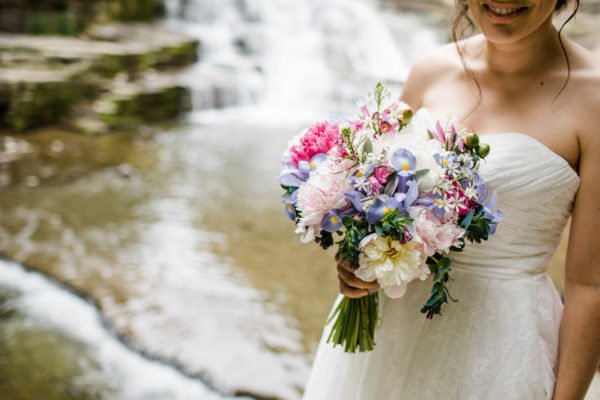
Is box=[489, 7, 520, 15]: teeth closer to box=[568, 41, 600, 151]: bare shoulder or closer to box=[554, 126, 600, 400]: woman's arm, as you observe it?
box=[568, 41, 600, 151]: bare shoulder

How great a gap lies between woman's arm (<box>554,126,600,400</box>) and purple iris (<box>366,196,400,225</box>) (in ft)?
1.58

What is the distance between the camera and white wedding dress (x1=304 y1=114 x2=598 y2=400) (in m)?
1.34

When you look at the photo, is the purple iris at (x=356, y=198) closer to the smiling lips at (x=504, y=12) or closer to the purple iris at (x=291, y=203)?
the purple iris at (x=291, y=203)

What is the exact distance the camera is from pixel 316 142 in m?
1.33

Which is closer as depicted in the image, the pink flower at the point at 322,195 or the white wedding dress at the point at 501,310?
the pink flower at the point at 322,195

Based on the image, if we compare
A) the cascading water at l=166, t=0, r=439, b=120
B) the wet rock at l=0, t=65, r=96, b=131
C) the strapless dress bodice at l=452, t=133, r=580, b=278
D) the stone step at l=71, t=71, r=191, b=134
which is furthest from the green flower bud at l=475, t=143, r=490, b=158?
the cascading water at l=166, t=0, r=439, b=120

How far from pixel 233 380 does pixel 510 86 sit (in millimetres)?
2259

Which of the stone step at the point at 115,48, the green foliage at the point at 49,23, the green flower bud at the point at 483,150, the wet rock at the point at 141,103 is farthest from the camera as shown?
the green foliage at the point at 49,23

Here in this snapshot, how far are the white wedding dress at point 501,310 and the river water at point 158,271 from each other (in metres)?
0.51

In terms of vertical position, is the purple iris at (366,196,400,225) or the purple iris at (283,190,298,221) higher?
the purple iris at (366,196,400,225)

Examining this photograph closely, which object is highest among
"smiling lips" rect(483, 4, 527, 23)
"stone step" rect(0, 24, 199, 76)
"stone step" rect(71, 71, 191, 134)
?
"smiling lips" rect(483, 4, 527, 23)

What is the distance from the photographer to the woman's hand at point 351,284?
1.34m

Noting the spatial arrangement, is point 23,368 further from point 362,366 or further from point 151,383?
point 362,366

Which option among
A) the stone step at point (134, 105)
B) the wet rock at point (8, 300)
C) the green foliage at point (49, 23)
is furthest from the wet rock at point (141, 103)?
the wet rock at point (8, 300)
